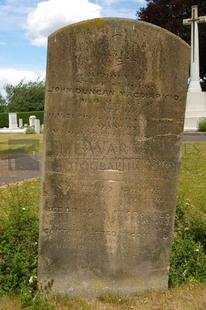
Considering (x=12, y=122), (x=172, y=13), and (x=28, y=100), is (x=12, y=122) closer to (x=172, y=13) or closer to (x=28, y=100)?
(x=172, y=13)

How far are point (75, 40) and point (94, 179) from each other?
1.19 metres

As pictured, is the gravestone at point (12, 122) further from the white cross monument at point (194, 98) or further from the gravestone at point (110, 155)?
the gravestone at point (110, 155)

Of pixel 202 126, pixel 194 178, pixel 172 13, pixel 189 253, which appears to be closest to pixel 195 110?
pixel 202 126

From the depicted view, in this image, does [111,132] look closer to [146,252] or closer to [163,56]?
[163,56]

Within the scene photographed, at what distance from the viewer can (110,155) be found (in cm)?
337

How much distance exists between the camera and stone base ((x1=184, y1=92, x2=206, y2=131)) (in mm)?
23016

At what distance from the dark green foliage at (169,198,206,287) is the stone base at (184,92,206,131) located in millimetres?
18876

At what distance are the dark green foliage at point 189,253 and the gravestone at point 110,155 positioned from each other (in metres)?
0.32

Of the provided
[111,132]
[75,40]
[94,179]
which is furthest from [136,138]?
[75,40]

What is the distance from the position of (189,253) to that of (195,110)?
810 inches

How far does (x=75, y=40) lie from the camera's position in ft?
10.3

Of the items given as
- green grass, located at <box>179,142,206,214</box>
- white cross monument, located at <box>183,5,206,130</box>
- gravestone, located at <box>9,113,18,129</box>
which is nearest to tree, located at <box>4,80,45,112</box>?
gravestone, located at <box>9,113,18,129</box>

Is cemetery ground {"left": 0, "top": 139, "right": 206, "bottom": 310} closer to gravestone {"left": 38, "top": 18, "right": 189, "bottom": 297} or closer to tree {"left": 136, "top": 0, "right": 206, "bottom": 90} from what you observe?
gravestone {"left": 38, "top": 18, "right": 189, "bottom": 297}

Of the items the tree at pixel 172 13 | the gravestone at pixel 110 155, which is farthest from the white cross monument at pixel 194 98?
the gravestone at pixel 110 155
